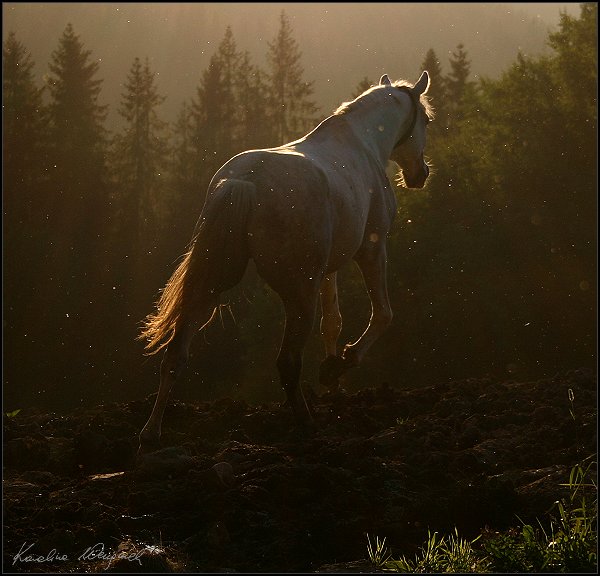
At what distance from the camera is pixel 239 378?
24.8 meters

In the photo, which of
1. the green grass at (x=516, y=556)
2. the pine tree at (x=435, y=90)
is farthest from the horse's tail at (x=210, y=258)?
the pine tree at (x=435, y=90)

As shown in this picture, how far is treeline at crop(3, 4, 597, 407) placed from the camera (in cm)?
2014

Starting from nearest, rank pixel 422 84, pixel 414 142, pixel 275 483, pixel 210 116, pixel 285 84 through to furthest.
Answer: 1. pixel 275 483
2. pixel 422 84
3. pixel 414 142
4. pixel 210 116
5. pixel 285 84

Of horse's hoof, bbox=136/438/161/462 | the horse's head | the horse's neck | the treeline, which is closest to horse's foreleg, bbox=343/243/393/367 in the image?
the horse's neck

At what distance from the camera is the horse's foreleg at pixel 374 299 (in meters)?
8.32

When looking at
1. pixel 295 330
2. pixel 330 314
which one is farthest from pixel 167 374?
pixel 330 314

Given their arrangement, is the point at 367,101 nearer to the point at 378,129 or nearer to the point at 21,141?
the point at 378,129

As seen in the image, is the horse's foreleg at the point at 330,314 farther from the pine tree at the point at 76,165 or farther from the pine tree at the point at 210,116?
the pine tree at the point at 210,116

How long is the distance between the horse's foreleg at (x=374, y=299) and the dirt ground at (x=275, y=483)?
555 millimetres

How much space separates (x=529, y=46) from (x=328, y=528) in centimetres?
13498

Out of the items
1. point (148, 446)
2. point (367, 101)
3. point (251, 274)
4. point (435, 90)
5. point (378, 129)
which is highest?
point (435, 90)

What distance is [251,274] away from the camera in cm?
2791

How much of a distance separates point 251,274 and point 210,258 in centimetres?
2117

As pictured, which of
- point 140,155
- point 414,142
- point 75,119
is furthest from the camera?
point 140,155
